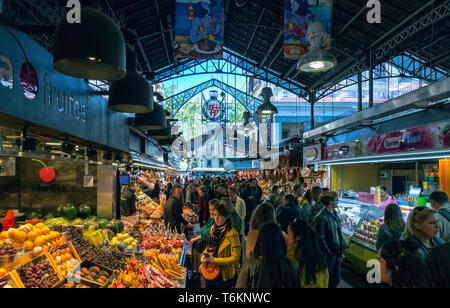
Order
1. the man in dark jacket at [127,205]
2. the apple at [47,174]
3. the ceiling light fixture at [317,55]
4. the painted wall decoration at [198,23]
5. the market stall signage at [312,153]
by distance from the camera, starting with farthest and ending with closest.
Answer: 1. the market stall signage at [312,153]
2. the man in dark jacket at [127,205]
3. the painted wall decoration at [198,23]
4. the apple at [47,174]
5. the ceiling light fixture at [317,55]

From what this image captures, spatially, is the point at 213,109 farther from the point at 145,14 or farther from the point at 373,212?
the point at 373,212

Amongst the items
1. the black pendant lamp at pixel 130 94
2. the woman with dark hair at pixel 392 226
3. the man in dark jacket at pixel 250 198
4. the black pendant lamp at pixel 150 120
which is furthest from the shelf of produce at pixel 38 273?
the man in dark jacket at pixel 250 198

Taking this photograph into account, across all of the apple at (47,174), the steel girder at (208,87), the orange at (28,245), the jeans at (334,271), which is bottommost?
the jeans at (334,271)

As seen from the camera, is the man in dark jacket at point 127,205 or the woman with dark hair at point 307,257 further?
the man in dark jacket at point 127,205

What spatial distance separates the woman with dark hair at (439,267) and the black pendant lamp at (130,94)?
8.95 ft

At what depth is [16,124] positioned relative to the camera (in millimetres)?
3109

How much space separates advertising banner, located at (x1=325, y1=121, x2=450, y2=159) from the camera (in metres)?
5.60

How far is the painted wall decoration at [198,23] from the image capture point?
669 centimetres

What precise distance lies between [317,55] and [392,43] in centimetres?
513

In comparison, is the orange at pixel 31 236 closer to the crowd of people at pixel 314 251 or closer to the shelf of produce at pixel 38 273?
the shelf of produce at pixel 38 273

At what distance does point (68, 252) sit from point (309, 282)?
2921 millimetres

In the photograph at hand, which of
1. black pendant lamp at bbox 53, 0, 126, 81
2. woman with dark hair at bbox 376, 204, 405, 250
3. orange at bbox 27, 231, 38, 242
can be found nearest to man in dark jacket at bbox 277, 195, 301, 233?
woman with dark hair at bbox 376, 204, 405, 250

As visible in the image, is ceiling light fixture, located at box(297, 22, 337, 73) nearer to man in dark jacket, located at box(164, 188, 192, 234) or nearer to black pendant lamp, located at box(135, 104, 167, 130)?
black pendant lamp, located at box(135, 104, 167, 130)

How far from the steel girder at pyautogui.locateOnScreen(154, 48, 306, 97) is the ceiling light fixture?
10.4m
